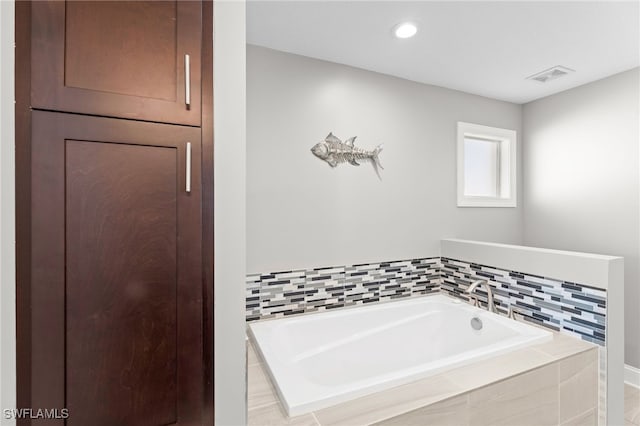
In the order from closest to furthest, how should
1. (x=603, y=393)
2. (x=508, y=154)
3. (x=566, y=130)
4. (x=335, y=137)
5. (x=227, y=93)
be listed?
(x=227, y=93), (x=603, y=393), (x=335, y=137), (x=566, y=130), (x=508, y=154)

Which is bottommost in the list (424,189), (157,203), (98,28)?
(157,203)

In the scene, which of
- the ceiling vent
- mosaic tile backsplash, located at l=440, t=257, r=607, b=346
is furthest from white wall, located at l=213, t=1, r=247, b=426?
the ceiling vent

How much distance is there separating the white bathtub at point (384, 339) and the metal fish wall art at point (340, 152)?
1153 mm

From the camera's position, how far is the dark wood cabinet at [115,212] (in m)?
0.78

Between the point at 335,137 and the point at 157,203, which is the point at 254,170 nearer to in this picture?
the point at 335,137

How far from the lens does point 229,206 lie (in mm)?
995

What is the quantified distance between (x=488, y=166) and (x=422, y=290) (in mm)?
1544

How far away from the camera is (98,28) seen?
2.71ft

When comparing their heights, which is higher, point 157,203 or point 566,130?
point 566,130

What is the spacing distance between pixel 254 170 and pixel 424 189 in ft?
A: 4.99

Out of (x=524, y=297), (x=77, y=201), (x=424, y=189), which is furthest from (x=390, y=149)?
(x=77, y=201)

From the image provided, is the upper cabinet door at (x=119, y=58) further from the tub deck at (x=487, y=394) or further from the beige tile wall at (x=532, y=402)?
the beige tile wall at (x=532, y=402)

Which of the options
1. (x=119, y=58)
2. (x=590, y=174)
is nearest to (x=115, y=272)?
(x=119, y=58)
